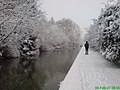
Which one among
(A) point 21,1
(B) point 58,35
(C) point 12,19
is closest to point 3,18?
(C) point 12,19

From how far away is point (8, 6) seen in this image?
851 cm

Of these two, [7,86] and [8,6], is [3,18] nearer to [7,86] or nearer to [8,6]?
[8,6]

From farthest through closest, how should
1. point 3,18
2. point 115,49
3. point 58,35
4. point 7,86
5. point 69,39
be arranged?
point 69,39, point 58,35, point 7,86, point 115,49, point 3,18

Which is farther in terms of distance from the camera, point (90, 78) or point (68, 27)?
point (68, 27)

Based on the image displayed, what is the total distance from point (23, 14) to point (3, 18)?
1.05 meters

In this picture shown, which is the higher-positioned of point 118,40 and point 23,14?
point 23,14

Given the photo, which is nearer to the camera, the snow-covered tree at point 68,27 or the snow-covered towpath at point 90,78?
the snow-covered towpath at point 90,78

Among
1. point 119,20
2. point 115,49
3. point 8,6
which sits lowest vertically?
point 115,49

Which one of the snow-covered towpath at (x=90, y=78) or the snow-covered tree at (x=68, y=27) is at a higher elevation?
the snow-covered tree at (x=68, y=27)

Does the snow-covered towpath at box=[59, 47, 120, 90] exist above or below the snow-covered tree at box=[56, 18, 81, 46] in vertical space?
below

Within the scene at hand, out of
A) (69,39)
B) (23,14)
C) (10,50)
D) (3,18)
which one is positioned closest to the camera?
(3,18)

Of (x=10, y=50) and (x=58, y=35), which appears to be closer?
(x=10, y=50)

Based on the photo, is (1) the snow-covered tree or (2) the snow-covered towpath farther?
(1) the snow-covered tree

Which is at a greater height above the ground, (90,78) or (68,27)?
(68,27)
